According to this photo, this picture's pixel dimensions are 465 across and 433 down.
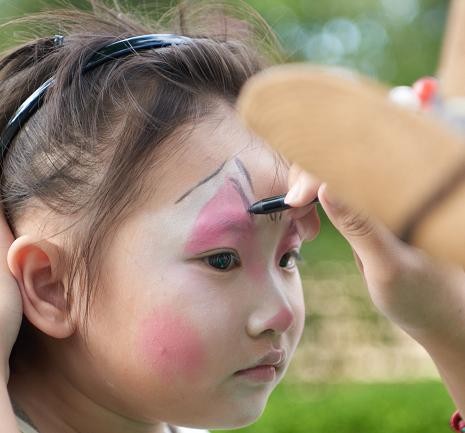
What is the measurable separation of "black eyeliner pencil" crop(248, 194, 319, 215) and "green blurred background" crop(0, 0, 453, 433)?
92cm

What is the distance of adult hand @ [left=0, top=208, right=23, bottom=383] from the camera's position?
171cm

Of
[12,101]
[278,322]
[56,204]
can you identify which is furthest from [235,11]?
[278,322]

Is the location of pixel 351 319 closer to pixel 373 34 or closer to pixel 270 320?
pixel 373 34

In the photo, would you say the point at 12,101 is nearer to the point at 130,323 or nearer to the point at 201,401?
the point at 130,323

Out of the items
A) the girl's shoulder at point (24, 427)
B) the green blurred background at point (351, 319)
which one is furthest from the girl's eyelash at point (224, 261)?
the green blurred background at point (351, 319)

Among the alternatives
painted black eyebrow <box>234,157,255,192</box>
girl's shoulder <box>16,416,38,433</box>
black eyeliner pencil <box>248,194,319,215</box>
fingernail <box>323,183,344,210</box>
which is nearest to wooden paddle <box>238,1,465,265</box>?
fingernail <box>323,183,344,210</box>

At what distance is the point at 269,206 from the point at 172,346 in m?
0.32

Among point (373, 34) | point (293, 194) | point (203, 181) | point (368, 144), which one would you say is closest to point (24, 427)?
point (203, 181)

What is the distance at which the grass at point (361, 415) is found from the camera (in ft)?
13.2

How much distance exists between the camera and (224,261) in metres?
1.68

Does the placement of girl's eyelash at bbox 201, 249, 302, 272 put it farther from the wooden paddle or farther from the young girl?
the wooden paddle

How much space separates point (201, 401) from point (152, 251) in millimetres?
309

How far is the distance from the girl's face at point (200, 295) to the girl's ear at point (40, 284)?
80 mm

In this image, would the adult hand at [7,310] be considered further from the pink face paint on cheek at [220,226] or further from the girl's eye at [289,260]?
the girl's eye at [289,260]
